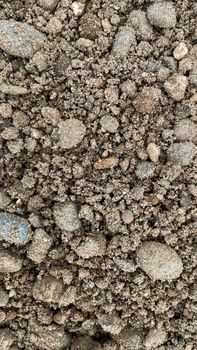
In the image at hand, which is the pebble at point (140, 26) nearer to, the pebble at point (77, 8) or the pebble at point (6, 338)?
the pebble at point (77, 8)

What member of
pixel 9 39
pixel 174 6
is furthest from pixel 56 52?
pixel 174 6

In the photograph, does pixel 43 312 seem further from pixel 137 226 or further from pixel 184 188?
pixel 184 188

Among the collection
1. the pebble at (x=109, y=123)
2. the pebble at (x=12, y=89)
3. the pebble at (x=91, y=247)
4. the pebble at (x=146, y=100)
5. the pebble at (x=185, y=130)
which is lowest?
the pebble at (x=91, y=247)

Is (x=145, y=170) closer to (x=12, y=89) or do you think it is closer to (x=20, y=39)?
(x=12, y=89)

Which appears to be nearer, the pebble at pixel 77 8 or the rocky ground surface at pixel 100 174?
the rocky ground surface at pixel 100 174

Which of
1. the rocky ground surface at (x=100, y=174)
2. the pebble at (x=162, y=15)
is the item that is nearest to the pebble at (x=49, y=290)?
the rocky ground surface at (x=100, y=174)

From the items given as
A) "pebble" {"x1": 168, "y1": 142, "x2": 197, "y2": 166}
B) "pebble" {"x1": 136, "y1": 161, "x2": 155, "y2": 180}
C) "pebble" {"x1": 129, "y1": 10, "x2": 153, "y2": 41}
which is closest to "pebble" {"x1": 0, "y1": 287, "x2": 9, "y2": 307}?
"pebble" {"x1": 136, "y1": 161, "x2": 155, "y2": 180}
